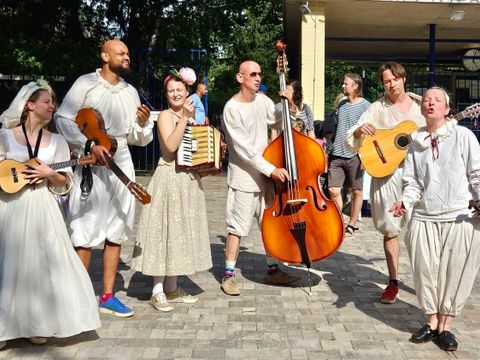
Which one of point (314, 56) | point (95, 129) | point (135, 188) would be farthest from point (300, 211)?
point (314, 56)

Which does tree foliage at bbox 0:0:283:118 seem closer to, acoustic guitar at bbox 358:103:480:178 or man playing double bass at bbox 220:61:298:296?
man playing double bass at bbox 220:61:298:296

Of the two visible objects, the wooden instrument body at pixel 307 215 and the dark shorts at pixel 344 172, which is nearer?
the wooden instrument body at pixel 307 215

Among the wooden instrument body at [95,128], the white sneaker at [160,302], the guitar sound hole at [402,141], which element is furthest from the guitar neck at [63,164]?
the guitar sound hole at [402,141]

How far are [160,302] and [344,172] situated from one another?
12.3 feet

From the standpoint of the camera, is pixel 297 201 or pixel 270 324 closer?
pixel 270 324

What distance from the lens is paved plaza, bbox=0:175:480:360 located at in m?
4.09

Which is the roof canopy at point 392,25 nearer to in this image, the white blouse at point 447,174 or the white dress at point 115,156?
the white dress at point 115,156

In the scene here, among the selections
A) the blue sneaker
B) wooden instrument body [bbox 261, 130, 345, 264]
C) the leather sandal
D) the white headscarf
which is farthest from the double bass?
the leather sandal

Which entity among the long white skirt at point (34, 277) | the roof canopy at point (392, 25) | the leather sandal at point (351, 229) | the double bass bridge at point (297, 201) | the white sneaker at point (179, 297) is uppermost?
the roof canopy at point (392, 25)

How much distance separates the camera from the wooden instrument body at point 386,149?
509 centimetres

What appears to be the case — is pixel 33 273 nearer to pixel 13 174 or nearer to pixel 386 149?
pixel 13 174

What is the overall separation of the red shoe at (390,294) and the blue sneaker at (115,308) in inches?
81.2

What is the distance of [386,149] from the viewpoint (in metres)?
5.14

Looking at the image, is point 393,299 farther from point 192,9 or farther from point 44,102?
point 192,9
